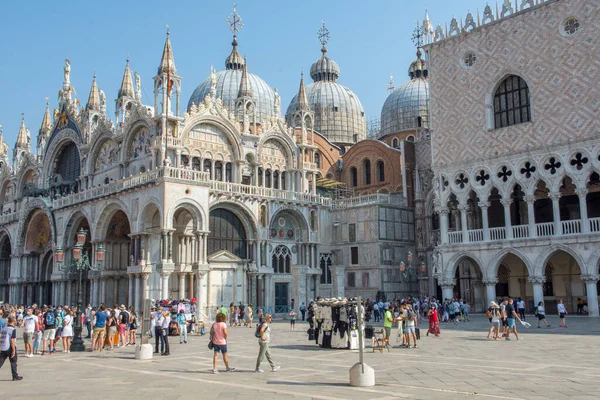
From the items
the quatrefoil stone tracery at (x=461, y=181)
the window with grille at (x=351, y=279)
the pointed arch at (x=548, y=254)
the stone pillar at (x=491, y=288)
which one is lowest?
the stone pillar at (x=491, y=288)

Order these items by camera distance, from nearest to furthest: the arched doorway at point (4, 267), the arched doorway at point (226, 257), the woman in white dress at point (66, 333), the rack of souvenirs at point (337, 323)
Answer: the rack of souvenirs at point (337, 323) → the woman in white dress at point (66, 333) → the arched doorway at point (226, 257) → the arched doorway at point (4, 267)

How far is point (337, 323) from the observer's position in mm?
18844

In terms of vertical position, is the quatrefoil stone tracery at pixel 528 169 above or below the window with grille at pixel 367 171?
below

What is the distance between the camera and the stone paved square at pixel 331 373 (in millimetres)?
10977

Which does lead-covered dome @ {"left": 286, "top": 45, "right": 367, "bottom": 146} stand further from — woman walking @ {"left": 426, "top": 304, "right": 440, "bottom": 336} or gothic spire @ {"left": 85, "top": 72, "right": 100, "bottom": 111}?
woman walking @ {"left": 426, "top": 304, "right": 440, "bottom": 336}

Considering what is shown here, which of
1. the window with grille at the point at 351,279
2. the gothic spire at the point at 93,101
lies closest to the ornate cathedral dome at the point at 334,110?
the gothic spire at the point at 93,101

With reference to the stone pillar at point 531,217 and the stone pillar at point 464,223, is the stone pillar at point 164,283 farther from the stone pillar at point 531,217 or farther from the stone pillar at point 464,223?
the stone pillar at point 531,217

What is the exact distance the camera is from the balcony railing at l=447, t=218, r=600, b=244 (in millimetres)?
30767

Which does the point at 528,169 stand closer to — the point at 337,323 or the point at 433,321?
the point at 433,321

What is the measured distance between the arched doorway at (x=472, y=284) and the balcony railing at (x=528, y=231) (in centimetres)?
222

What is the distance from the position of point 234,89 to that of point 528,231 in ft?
109

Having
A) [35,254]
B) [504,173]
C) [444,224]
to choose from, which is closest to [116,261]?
[35,254]

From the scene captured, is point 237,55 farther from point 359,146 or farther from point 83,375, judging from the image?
point 83,375

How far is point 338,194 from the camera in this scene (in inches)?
1951
